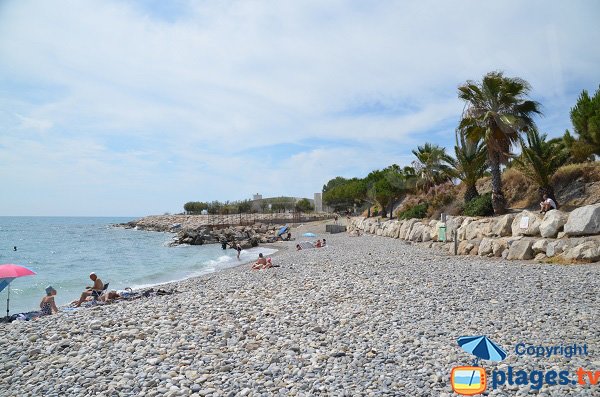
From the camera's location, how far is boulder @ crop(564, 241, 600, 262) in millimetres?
10781

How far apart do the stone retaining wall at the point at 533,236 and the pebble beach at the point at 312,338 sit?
159cm

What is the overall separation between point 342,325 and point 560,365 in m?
3.15

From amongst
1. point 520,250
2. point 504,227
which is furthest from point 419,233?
point 520,250

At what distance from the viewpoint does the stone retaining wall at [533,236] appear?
11.4 metres

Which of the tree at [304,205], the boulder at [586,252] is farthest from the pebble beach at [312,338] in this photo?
the tree at [304,205]

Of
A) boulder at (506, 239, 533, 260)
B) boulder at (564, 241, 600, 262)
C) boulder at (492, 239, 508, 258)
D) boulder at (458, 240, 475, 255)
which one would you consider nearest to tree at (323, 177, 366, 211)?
boulder at (458, 240, 475, 255)

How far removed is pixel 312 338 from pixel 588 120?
19.0 m

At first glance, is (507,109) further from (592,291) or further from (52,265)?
(52,265)

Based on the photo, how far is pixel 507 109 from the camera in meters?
17.5

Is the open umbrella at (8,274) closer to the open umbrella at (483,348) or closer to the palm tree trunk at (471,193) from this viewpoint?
the open umbrella at (483,348)

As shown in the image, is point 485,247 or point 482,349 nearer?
point 482,349

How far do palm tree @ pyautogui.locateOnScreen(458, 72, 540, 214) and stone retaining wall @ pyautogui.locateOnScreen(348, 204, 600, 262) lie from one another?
3.22 meters

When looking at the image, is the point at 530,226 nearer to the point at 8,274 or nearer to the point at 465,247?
the point at 465,247

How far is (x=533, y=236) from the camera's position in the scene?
1333 cm
